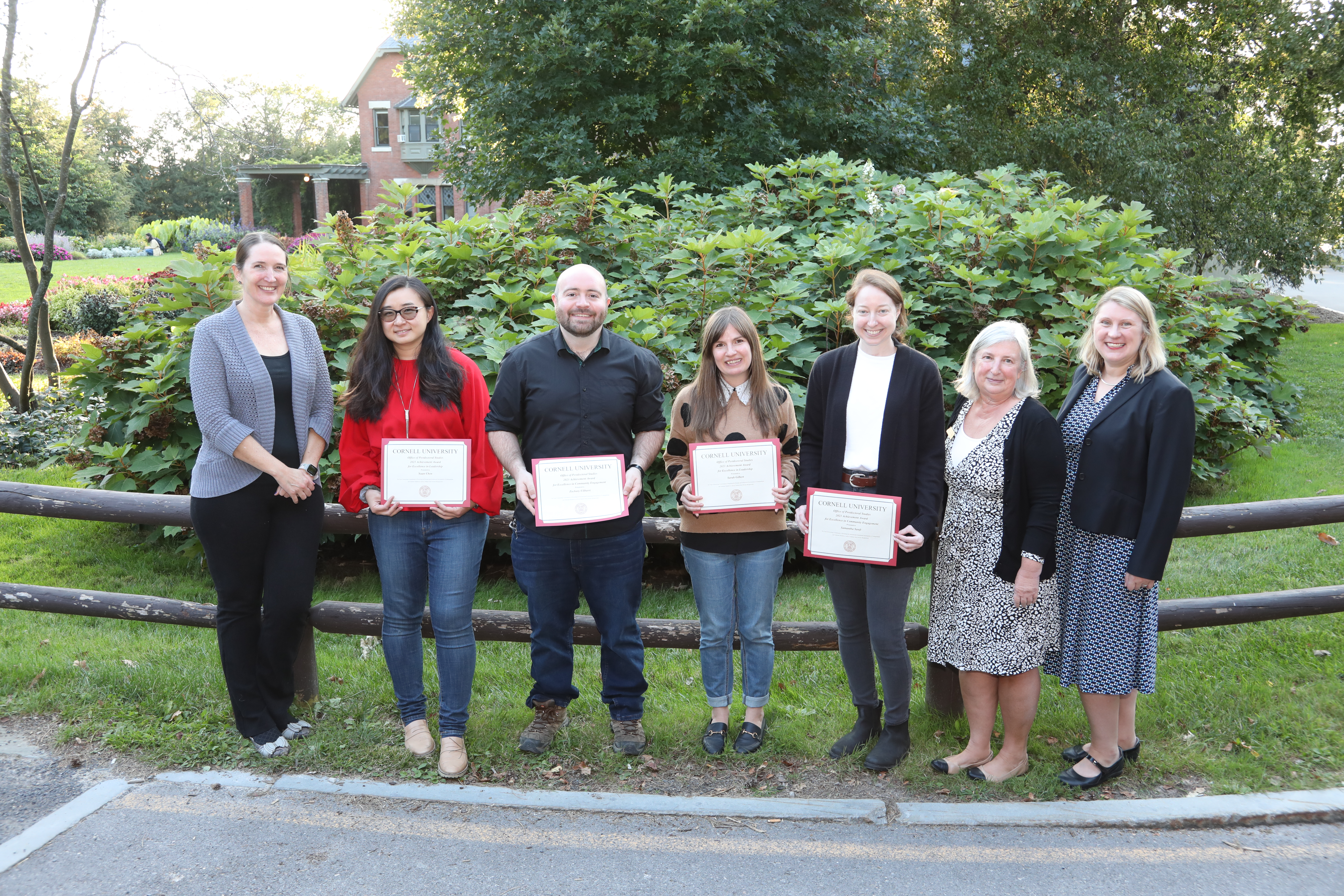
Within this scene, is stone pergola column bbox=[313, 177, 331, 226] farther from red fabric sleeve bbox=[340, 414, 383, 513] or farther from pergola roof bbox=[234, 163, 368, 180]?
red fabric sleeve bbox=[340, 414, 383, 513]

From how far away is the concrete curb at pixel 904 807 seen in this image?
361 cm

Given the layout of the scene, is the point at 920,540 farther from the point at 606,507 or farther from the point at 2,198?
the point at 2,198

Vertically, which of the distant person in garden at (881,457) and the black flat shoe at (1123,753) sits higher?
the distant person in garden at (881,457)

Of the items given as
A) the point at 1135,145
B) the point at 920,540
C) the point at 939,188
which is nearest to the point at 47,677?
the point at 920,540

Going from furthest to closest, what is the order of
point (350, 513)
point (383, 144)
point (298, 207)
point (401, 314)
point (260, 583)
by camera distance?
point (298, 207) < point (383, 144) < point (350, 513) < point (260, 583) < point (401, 314)

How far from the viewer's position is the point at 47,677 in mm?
4852

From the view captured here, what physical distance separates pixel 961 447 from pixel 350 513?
2.87 m

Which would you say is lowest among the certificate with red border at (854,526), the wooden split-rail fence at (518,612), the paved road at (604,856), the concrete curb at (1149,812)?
the paved road at (604,856)

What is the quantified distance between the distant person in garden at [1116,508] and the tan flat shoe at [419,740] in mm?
2719

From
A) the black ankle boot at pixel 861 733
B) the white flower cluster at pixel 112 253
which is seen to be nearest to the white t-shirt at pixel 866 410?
the black ankle boot at pixel 861 733

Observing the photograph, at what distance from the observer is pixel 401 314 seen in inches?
153

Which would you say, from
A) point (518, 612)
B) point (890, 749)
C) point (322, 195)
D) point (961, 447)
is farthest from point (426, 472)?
point (322, 195)

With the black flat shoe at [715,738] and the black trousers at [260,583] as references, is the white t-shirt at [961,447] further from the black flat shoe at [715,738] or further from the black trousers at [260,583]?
the black trousers at [260,583]

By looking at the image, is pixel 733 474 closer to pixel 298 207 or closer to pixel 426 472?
pixel 426 472
